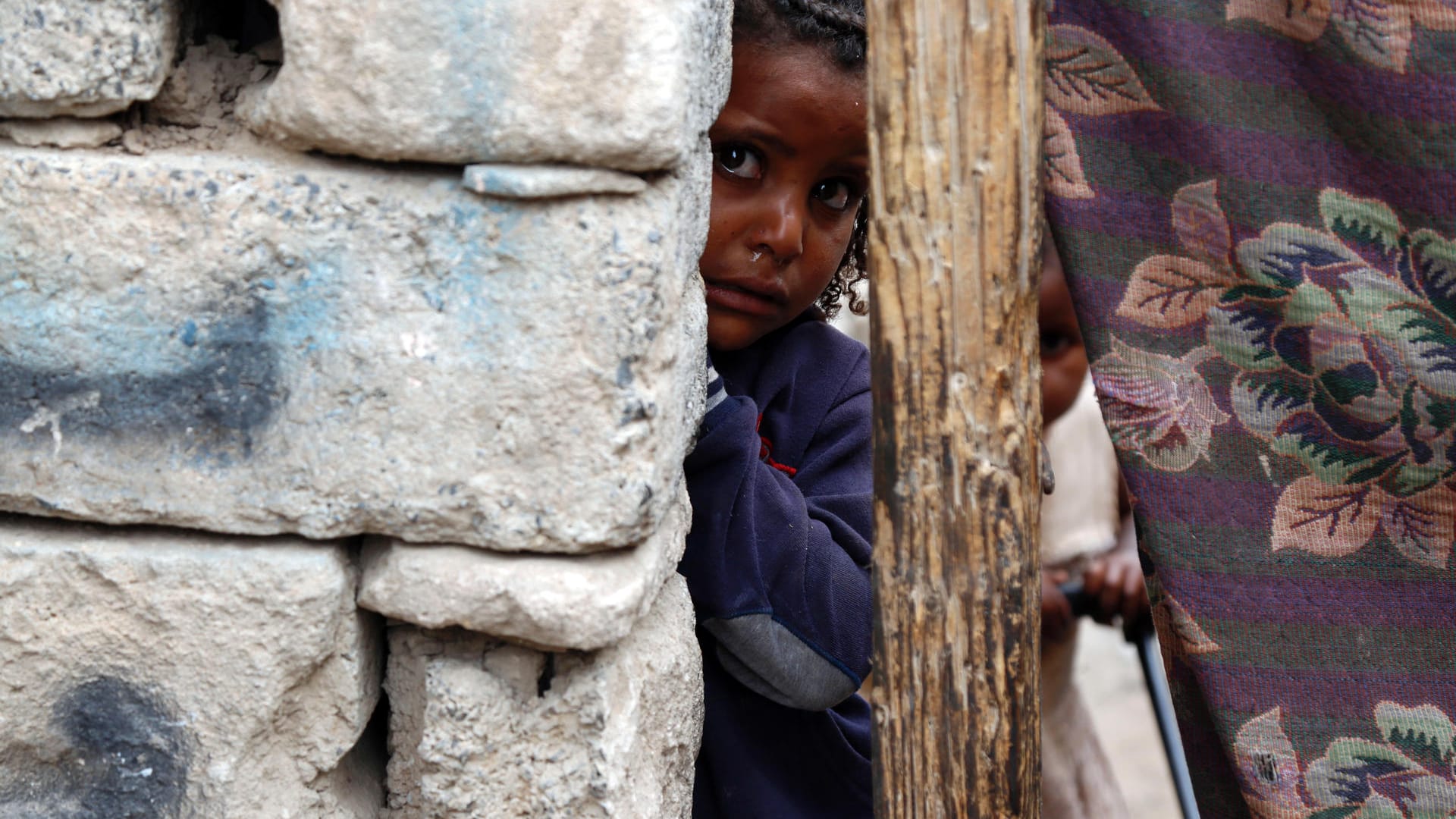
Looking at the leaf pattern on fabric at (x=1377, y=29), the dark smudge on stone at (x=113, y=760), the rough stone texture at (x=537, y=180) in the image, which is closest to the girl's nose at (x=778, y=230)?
the rough stone texture at (x=537, y=180)

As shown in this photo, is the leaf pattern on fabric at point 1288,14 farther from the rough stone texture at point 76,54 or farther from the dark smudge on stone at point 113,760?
the dark smudge on stone at point 113,760

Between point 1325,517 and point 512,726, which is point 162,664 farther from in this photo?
point 1325,517

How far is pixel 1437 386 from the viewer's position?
1276 mm

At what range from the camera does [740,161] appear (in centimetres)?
174

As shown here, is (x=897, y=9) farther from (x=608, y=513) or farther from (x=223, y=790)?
(x=223, y=790)

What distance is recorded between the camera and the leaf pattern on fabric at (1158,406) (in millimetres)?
1335

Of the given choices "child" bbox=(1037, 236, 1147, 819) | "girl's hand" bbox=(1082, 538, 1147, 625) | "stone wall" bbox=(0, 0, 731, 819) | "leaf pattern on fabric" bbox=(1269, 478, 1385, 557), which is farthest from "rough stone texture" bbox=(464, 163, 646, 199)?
"girl's hand" bbox=(1082, 538, 1147, 625)

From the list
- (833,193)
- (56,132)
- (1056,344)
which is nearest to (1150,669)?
(1056,344)

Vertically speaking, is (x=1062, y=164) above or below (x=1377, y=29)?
below

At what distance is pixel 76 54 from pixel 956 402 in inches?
35.5

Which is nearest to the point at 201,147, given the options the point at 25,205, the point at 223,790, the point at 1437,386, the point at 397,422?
the point at 25,205

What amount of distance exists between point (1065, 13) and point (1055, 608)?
221 centimetres

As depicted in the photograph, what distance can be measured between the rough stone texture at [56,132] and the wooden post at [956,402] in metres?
0.76

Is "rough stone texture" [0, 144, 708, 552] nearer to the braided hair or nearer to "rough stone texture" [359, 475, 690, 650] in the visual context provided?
"rough stone texture" [359, 475, 690, 650]
